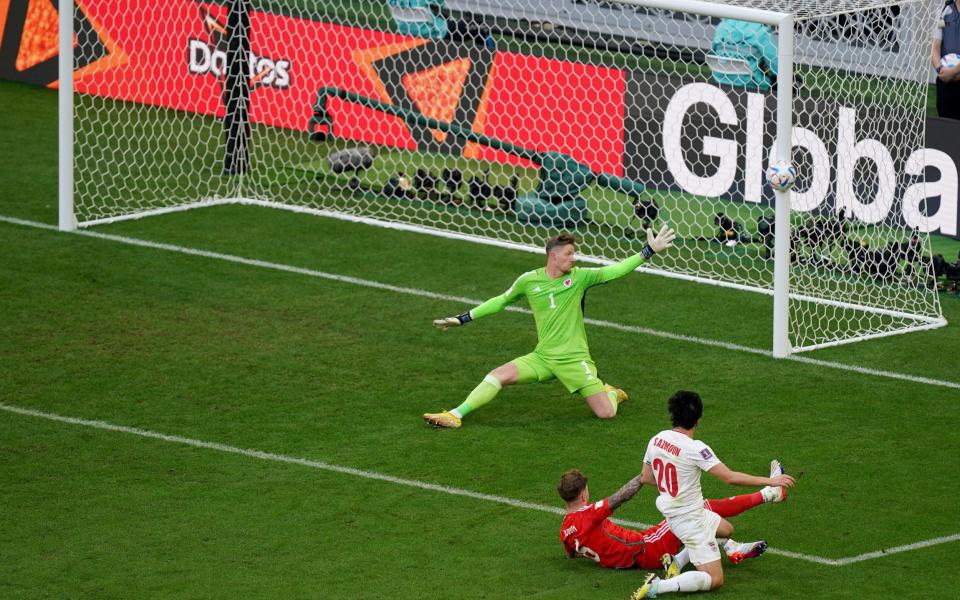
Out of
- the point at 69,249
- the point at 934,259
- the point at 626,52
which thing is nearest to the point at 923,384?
the point at 934,259

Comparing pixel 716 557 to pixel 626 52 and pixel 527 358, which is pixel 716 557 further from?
pixel 626 52

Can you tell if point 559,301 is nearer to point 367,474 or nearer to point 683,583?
point 367,474

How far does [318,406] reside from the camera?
12.3 metres

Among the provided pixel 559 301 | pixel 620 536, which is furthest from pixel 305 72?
pixel 620 536

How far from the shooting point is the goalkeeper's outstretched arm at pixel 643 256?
11734mm

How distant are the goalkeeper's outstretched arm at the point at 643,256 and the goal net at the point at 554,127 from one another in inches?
77.9

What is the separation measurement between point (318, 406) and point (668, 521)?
3857 mm

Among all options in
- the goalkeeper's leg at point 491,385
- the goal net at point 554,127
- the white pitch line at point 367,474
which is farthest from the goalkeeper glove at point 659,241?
the white pitch line at point 367,474

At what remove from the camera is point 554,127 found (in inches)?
723

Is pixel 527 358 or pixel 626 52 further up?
pixel 626 52

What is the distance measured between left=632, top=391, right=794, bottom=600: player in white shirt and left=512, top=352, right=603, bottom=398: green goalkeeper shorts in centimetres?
295

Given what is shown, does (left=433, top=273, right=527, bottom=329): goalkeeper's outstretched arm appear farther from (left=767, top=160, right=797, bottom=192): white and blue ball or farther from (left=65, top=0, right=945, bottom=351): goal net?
(left=65, top=0, right=945, bottom=351): goal net

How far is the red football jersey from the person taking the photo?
9.41 m

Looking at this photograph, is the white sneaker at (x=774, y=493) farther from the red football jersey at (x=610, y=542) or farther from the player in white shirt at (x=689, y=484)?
the red football jersey at (x=610, y=542)
